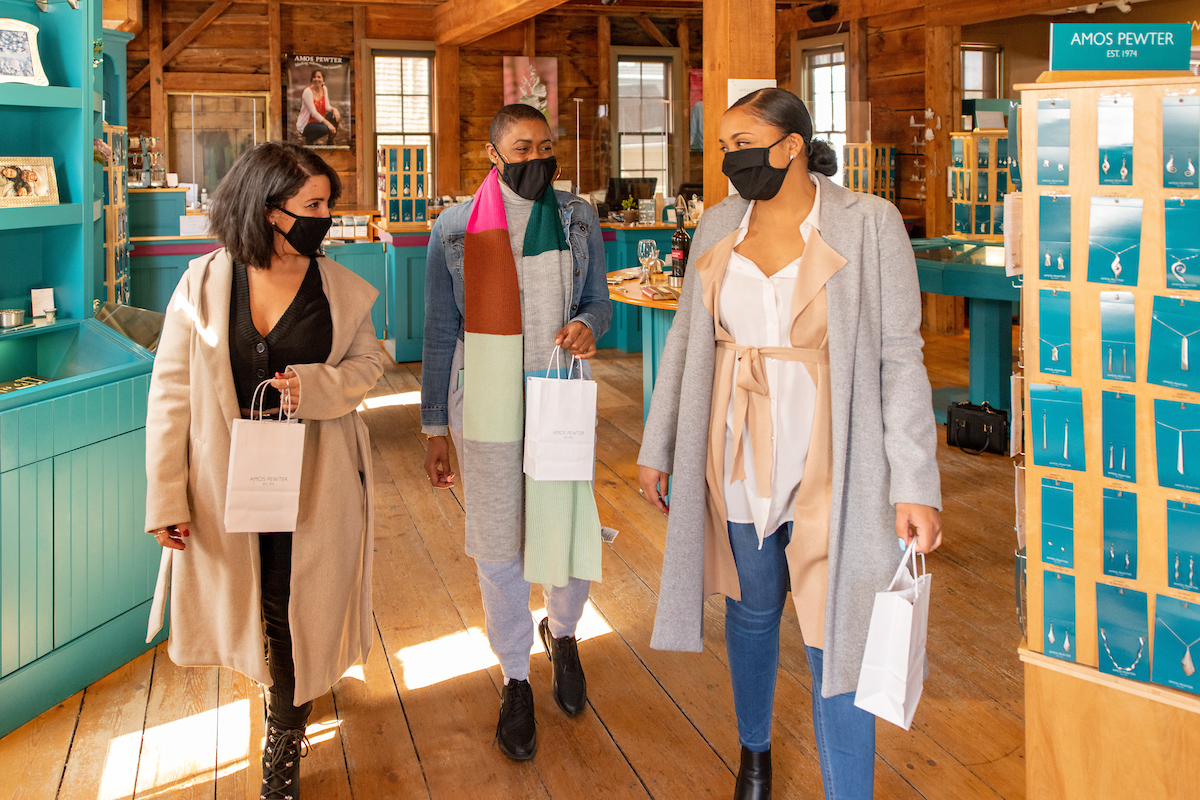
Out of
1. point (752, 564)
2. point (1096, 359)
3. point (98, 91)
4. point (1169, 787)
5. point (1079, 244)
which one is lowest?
point (1169, 787)

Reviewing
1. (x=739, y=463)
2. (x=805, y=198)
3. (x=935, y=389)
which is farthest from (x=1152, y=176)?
(x=935, y=389)

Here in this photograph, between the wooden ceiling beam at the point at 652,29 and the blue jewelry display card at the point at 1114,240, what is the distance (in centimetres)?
1084

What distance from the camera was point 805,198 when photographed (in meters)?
1.97

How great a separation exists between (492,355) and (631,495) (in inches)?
95.1

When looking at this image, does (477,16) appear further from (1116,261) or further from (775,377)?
(1116,261)

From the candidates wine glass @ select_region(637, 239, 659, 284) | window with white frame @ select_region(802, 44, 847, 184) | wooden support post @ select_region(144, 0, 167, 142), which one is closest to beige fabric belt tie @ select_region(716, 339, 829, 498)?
wine glass @ select_region(637, 239, 659, 284)

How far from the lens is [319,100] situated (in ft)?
36.3

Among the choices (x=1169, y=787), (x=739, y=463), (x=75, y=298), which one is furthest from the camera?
(x=75, y=298)

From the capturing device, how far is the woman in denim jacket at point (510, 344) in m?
2.39

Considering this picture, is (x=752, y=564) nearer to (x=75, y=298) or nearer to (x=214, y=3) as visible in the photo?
(x=75, y=298)

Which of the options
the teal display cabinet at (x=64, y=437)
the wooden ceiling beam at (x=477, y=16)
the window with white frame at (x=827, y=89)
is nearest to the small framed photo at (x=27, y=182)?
the teal display cabinet at (x=64, y=437)

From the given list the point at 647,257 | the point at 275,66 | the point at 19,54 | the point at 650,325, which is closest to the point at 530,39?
the point at 275,66

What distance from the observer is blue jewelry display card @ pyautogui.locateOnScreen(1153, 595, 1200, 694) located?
1.81 m

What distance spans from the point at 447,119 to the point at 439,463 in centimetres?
927
